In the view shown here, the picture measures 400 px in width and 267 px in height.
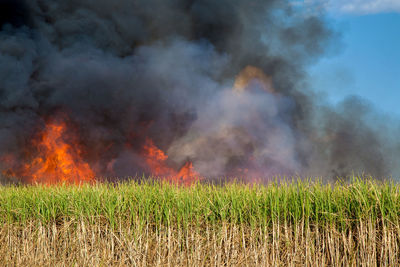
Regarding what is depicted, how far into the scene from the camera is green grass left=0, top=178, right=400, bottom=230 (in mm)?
6902

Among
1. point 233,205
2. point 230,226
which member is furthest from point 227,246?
point 233,205

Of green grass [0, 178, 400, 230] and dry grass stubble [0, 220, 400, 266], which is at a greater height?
green grass [0, 178, 400, 230]

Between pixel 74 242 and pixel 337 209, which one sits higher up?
pixel 337 209

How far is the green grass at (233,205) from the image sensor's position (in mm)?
6902

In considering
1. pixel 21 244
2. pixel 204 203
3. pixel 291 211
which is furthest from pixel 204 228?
pixel 21 244

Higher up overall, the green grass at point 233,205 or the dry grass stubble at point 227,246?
the green grass at point 233,205

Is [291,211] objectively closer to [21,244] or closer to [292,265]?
[292,265]

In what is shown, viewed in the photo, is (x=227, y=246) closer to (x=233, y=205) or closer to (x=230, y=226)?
(x=230, y=226)

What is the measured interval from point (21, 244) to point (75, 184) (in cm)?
202

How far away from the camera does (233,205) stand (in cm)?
728

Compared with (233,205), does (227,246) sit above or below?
below

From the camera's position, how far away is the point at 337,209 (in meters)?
6.95

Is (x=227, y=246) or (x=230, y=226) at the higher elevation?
(x=230, y=226)

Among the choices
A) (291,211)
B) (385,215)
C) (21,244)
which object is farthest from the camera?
(21,244)
